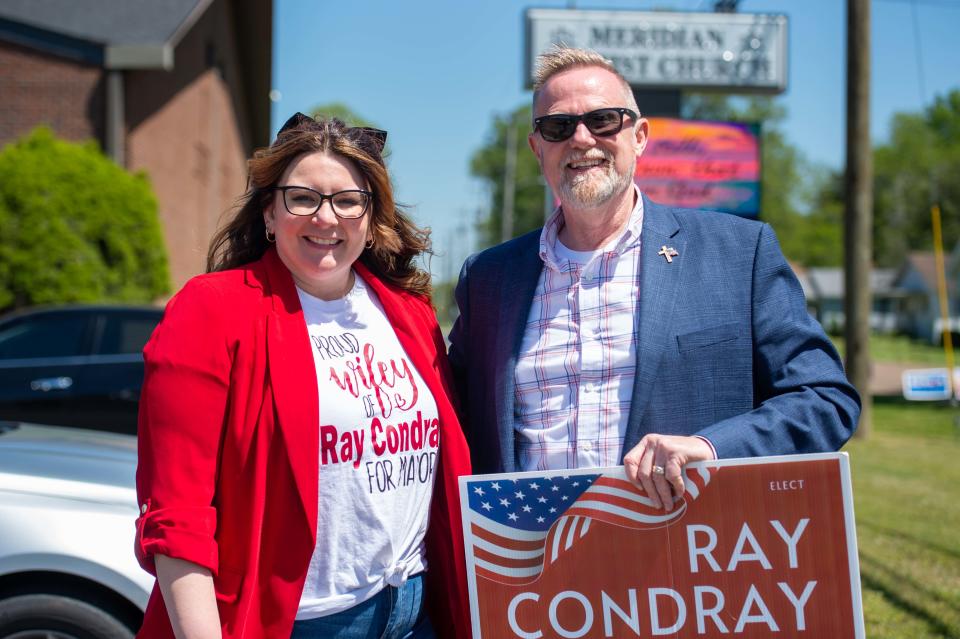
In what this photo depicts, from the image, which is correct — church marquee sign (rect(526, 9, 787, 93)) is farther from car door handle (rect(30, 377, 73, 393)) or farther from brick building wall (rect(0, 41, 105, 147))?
car door handle (rect(30, 377, 73, 393))

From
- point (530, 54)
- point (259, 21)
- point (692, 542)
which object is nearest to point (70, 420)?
point (692, 542)

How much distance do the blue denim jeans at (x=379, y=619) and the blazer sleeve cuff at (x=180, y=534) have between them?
1.10 feet

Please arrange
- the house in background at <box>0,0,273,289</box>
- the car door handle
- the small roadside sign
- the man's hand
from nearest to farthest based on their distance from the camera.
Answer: the man's hand, the car door handle, the house in background at <box>0,0,273,289</box>, the small roadside sign

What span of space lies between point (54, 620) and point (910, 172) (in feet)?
251

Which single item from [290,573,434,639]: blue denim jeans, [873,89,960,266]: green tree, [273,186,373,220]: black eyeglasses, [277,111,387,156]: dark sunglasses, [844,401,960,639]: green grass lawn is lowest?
[844,401,960,639]: green grass lawn

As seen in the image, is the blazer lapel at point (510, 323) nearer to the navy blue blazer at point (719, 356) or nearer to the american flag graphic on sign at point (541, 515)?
the navy blue blazer at point (719, 356)

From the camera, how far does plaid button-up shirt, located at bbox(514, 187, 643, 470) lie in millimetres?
2311

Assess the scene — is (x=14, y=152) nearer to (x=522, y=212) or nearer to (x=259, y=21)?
(x=259, y=21)

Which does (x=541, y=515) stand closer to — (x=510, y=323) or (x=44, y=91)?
(x=510, y=323)

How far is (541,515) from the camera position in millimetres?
2125

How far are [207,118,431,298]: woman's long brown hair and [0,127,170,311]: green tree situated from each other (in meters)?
10.7

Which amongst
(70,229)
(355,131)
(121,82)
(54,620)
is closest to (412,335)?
(355,131)

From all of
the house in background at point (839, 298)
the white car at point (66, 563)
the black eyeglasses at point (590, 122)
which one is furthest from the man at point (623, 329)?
the house in background at point (839, 298)

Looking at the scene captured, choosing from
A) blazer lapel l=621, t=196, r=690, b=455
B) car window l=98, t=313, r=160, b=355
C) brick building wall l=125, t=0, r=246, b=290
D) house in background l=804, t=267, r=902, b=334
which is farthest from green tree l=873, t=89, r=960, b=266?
blazer lapel l=621, t=196, r=690, b=455
